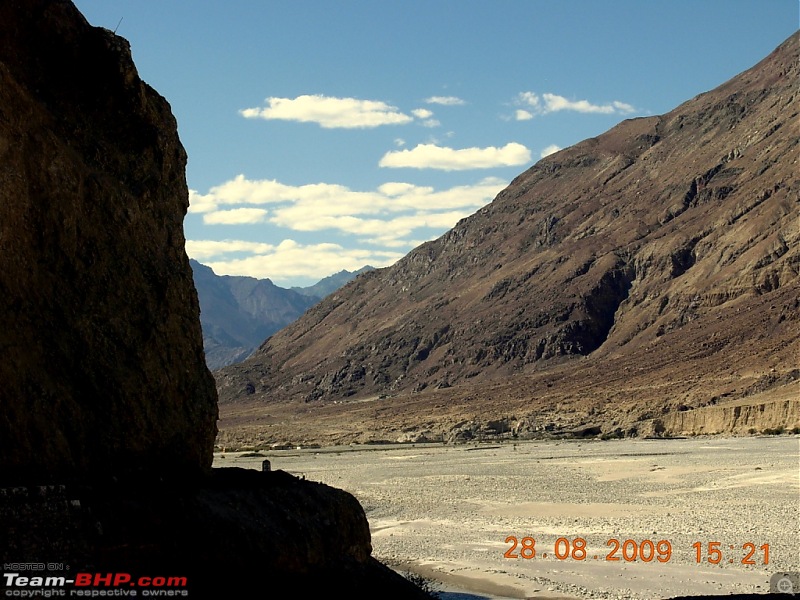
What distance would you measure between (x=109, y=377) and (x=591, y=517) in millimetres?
17165

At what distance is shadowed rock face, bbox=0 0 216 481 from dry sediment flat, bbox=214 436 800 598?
27.1 feet

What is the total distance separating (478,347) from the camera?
11369 centimetres

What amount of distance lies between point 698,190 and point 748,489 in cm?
9208

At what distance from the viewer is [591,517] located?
77.3 ft

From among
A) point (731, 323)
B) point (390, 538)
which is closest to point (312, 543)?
point (390, 538)

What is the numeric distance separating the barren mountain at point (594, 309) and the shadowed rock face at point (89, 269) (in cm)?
5312

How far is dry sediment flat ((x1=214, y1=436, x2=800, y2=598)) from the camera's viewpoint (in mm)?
16203
